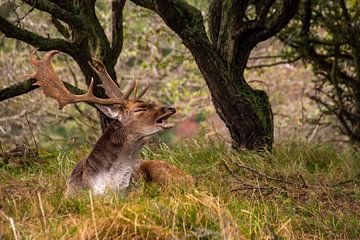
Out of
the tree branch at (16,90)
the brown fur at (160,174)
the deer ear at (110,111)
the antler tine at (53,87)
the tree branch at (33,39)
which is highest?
the tree branch at (33,39)

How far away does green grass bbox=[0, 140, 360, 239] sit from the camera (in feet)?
17.7

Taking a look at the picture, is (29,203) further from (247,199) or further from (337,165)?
(337,165)

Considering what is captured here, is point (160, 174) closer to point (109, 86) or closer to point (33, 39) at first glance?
point (109, 86)

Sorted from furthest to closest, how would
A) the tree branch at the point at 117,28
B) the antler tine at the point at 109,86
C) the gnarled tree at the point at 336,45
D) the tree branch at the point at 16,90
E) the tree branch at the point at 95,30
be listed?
1. the gnarled tree at the point at 336,45
2. the tree branch at the point at 117,28
3. the tree branch at the point at 95,30
4. the tree branch at the point at 16,90
5. the antler tine at the point at 109,86

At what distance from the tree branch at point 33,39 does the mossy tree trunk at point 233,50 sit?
1.20 m

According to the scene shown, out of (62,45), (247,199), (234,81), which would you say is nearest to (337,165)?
A: (234,81)

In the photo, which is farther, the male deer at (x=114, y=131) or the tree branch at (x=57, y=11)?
the tree branch at (x=57, y=11)

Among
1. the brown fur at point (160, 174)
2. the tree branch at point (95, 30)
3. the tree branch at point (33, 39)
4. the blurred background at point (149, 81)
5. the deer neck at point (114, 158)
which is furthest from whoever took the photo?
the blurred background at point (149, 81)

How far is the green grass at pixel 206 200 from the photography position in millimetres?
5410

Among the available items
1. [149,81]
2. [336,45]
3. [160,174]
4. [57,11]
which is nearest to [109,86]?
[160,174]

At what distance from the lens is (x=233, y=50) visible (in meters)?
9.65

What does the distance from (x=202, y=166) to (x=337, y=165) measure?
1602 millimetres

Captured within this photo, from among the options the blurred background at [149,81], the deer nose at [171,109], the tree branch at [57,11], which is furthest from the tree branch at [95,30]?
the deer nose at [171,109]

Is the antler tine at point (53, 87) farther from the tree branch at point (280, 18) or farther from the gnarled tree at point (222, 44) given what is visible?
the tree branch at point (280, 18)
